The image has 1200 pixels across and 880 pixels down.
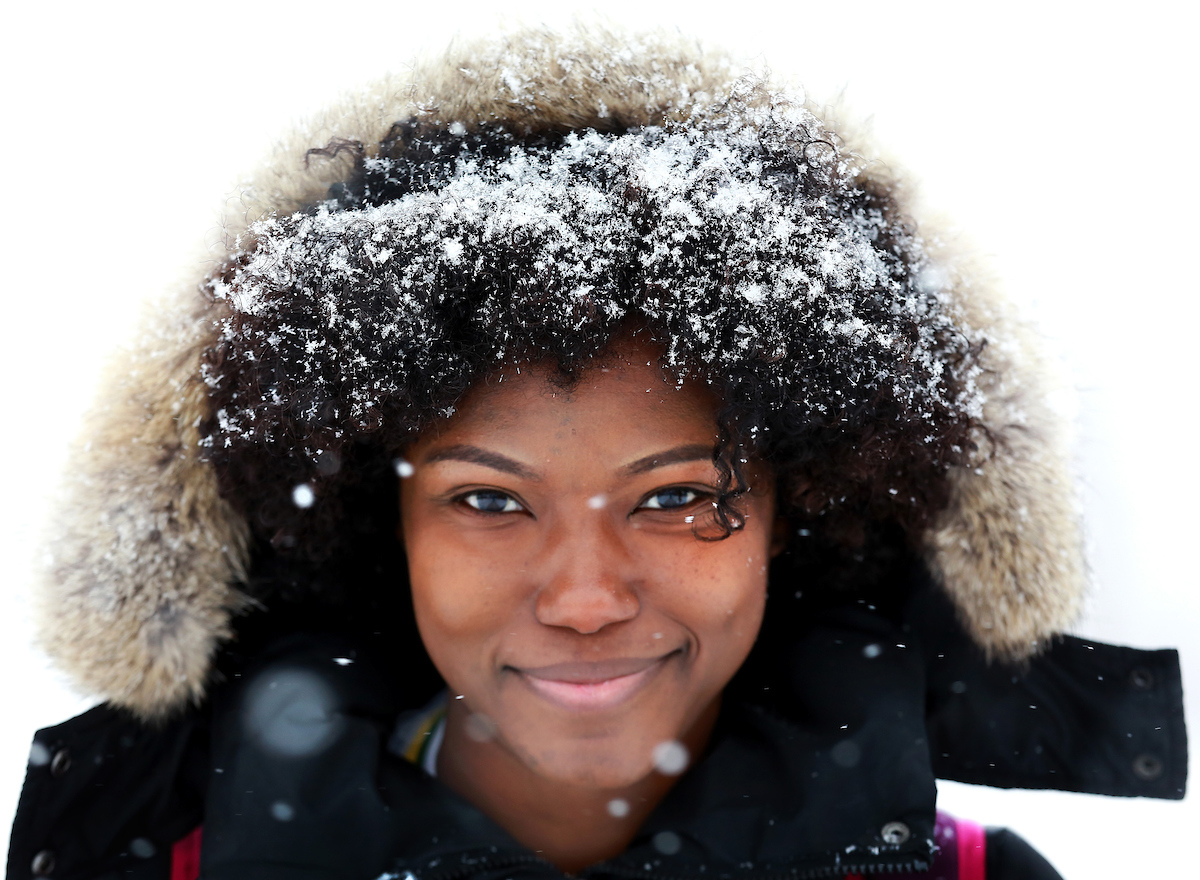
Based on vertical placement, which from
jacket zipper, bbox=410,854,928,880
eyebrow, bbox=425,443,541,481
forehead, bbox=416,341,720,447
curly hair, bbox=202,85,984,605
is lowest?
jacket zipper, bbox=410,854,928,880

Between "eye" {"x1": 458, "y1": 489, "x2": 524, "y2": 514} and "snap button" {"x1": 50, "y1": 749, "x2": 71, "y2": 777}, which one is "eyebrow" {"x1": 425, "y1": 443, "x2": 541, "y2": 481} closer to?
"eye" {"x1": 458, "y1": 489, "x2": 524, "y2": 514}

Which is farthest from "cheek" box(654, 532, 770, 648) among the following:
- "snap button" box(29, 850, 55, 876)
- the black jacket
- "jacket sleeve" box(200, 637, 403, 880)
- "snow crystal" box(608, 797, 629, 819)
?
"snap button" box(29, 850, 55, 876)

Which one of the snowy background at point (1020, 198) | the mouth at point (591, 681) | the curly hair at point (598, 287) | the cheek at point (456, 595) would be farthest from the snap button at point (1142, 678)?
the cheek at point (456, 595)

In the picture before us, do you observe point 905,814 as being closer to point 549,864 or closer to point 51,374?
point 549,864

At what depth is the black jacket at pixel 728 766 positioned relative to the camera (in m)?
1.67

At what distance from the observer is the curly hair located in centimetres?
140

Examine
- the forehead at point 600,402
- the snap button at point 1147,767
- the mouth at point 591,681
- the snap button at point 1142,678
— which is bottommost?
the snap button at point 1147,767

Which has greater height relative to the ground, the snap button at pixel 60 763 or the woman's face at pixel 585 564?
the woman's face at pixel 585 564

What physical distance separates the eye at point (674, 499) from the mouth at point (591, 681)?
0.30 m

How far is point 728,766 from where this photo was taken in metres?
1.83

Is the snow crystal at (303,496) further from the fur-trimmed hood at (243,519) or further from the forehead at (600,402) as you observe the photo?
the forehead at (600,402)

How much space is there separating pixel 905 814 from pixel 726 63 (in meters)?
1.51

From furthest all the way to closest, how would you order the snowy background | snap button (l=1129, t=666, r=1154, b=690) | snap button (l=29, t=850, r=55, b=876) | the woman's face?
the snowy background < snap button (l=1129, t=666, r=1154, b=690) < snap button (l=29, t=850, r=55, b=876) < the woman's face

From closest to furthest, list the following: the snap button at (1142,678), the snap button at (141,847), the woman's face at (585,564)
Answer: the woman's face at (585,564) → the snap button at (141,847) → the snap button at (1142,678)
